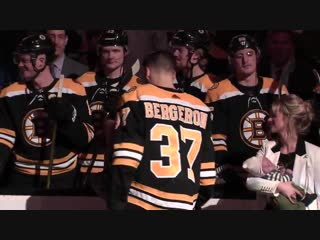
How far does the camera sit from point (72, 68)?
554 centimetres

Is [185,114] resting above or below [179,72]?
below

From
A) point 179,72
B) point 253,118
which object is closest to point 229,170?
point 253,118

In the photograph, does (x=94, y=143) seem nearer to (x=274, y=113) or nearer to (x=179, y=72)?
(x=179, y=72)

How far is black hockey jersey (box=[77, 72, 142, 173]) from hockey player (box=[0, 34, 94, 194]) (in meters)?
0.08

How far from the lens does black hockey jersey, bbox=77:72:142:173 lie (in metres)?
5.35

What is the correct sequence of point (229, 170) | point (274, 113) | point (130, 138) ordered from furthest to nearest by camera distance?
1. point (229, 170)
2. point (274, 113)
3. point (130, 138)

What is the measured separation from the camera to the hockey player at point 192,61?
5.40 m

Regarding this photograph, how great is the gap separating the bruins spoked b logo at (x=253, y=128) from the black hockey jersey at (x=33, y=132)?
1051mm

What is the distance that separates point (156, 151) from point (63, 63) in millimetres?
1569

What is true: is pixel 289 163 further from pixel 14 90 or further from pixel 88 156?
pixel 14 90

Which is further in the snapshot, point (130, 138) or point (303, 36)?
point (303, 36)
